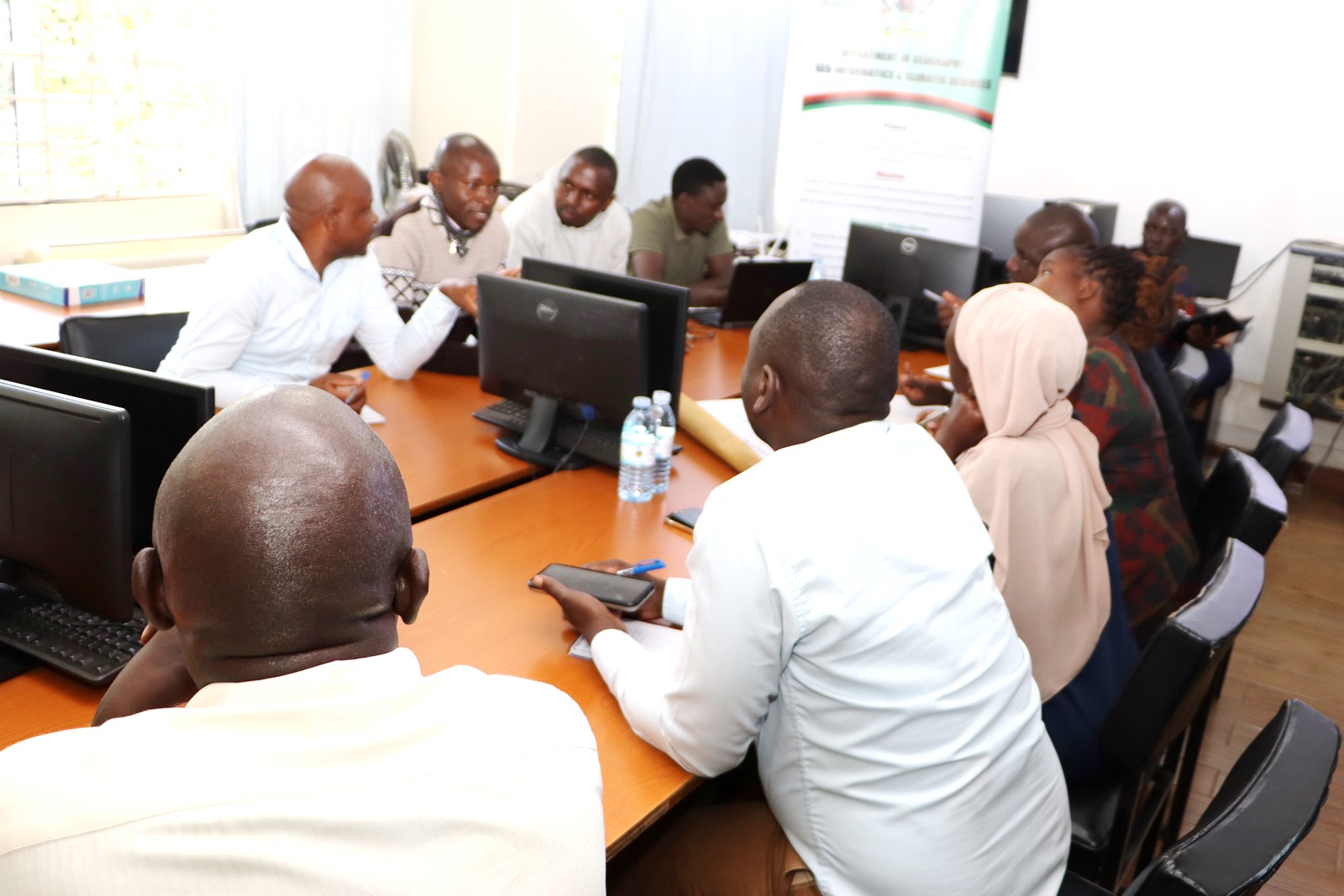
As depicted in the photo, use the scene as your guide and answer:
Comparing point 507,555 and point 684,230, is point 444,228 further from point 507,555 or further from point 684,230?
point 507,555

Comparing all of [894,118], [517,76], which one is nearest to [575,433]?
[894,118]

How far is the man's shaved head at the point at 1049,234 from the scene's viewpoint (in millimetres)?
3639

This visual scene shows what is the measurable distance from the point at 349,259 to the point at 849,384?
6.48ft

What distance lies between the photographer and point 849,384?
5.01ft

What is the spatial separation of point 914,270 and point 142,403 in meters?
3.11

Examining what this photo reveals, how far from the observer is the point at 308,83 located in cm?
517

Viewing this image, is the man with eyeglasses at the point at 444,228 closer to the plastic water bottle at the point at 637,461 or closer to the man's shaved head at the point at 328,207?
the man's shaved head at the point at 328,207

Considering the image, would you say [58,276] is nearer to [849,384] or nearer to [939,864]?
[849,384]

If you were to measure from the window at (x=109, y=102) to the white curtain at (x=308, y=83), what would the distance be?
0.12 m

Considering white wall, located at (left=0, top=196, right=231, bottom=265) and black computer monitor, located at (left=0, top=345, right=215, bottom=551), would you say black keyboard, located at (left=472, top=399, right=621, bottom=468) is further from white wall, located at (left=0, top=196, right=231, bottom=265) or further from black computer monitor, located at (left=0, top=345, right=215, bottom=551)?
white wall, located at (left=0, top=196, right=231, bottom=265)

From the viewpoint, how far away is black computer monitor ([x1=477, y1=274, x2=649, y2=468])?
249 cm

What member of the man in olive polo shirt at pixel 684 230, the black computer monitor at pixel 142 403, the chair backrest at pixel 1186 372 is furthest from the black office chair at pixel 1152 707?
the man in olive polo shirt at pixel 684 230

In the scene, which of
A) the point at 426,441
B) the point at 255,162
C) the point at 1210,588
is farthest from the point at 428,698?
the point at 255,162

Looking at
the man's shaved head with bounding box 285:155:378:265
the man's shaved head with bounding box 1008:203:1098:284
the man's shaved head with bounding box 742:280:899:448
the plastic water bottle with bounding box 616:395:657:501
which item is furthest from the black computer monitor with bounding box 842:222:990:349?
the man's shaved head with bounding box 742:280:899:448
